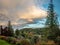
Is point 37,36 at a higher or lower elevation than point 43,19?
lower

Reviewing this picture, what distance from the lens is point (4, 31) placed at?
137 inches

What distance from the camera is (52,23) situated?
3.37 m

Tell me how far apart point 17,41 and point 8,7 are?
874 millimetres

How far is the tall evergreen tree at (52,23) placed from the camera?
131 inches

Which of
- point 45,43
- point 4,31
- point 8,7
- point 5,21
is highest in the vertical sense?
point 8,7

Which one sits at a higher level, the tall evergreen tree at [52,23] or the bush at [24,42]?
the tall evergreen tree at [52,23]

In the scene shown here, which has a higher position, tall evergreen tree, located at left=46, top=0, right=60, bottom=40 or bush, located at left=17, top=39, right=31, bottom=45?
tall evergreen tree, located at left=46, top=0, right=60, bottom=40

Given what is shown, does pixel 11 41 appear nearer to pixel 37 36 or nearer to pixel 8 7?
pixel 37 36

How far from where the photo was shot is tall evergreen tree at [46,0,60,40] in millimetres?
3326

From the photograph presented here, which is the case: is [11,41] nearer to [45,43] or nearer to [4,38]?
[4,38]

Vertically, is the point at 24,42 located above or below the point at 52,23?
below

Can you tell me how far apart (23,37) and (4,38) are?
17.7 inches

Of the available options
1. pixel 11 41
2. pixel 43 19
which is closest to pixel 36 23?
pixel 43 19

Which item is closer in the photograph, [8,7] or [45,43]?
[45,43]
